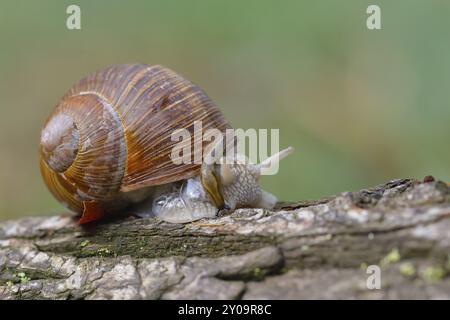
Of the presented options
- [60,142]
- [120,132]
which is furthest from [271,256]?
[60,142]

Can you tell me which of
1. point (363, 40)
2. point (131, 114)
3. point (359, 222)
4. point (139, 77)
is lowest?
point (359, 222)

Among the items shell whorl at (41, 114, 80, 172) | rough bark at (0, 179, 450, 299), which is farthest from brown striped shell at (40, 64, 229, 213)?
rough bark at (0, 179, 450, 299)

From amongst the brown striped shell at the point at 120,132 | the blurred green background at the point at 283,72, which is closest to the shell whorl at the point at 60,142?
the brown striped shell at the point at 120,132

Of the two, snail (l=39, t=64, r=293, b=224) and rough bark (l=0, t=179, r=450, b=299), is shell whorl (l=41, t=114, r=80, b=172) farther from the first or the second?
rough bark (l=0, t=179, r=450, b=299)

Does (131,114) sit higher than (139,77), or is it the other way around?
(139,77)

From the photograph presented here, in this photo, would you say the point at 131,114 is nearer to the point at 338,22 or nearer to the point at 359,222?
the point at 359,222

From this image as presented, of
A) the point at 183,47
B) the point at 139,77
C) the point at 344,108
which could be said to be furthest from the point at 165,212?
the point at 183,47

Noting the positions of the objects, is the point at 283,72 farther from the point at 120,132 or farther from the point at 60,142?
the point at 60,142

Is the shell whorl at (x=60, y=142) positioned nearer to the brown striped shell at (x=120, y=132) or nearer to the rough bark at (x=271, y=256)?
the brown striped shell at (x=120, y=132)
